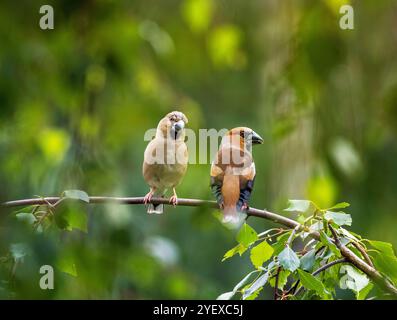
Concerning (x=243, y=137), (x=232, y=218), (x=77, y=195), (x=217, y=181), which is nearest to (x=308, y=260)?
(x=232, y=218)

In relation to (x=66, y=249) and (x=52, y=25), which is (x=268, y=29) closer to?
(x=52, y=25)

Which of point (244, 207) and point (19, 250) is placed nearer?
point (19, 250)

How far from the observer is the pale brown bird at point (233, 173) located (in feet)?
5.51

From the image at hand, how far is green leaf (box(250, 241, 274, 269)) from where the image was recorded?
1.49m

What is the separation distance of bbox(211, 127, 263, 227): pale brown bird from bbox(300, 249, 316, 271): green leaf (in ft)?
0.54

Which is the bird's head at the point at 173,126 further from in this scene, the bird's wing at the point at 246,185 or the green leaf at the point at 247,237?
the green leaf at the point at 247,237

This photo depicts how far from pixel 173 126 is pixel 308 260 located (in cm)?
59

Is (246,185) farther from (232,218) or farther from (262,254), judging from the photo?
(262,254)

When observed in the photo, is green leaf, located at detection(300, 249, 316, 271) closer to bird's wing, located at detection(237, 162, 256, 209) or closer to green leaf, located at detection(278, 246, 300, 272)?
green leaf, located at detection(278, 246, 300, 272)

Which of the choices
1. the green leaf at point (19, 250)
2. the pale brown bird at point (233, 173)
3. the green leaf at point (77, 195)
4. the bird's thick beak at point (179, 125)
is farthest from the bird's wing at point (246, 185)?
the green leaf at point (19, 250)

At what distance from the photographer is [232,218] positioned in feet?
5.24

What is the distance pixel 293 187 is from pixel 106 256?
258cm

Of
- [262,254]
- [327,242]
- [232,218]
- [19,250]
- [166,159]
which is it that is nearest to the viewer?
[19,250]

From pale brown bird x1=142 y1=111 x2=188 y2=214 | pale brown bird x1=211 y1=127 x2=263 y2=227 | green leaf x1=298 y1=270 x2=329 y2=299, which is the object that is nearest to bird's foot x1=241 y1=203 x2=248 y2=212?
pale brown bird x1=211 y1=127 x2=263 y2=227
